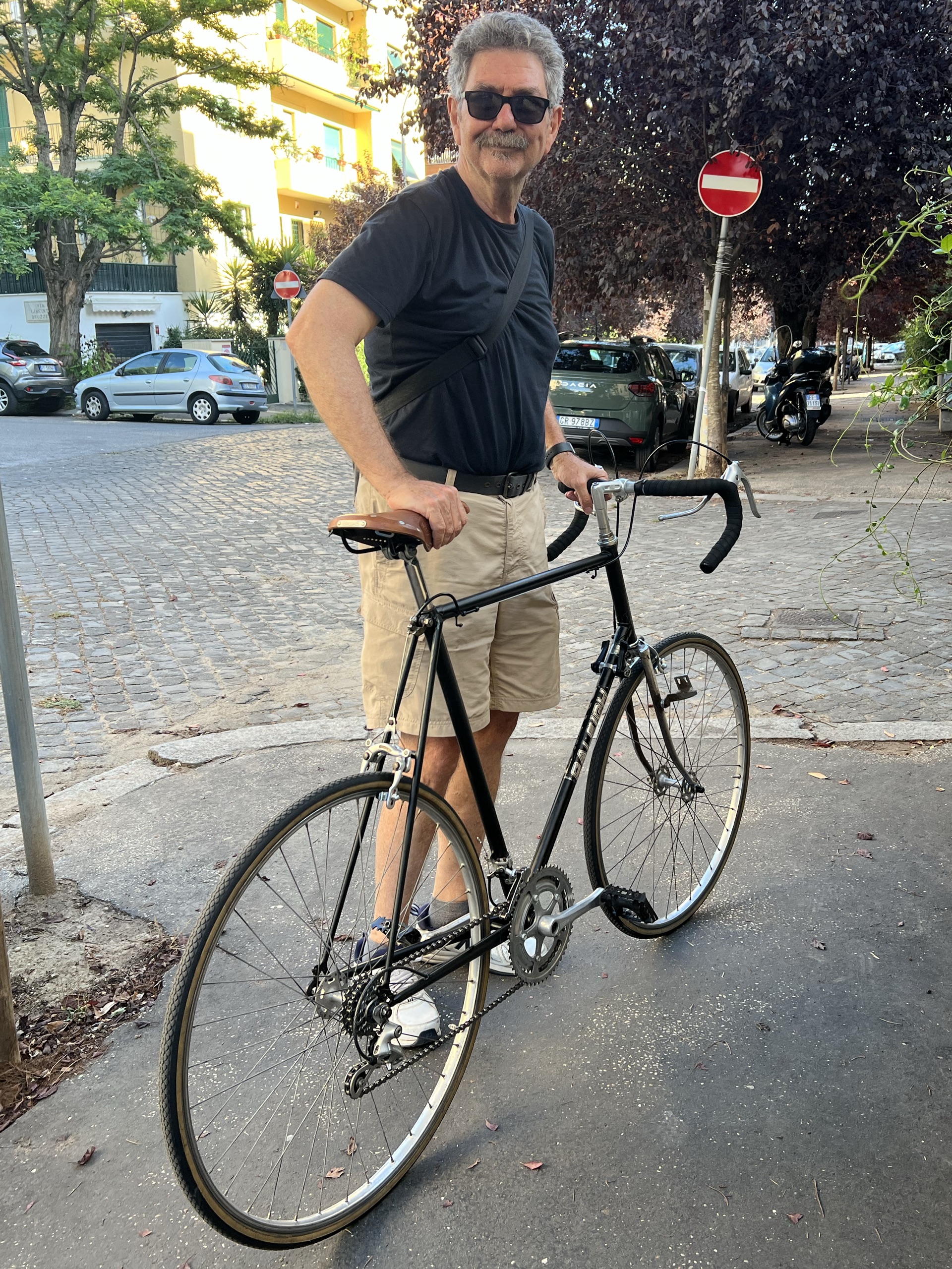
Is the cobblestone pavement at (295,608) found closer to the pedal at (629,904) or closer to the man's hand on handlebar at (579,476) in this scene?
the man's hand on handlebar at (579,476)

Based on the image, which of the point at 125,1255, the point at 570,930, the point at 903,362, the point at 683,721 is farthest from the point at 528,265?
the point at 125,1255

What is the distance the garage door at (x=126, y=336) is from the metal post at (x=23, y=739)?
111ft

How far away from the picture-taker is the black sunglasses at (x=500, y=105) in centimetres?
248

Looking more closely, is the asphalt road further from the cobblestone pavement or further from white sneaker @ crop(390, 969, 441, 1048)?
white sneaker @ crop(390, 969, 441, 1048)

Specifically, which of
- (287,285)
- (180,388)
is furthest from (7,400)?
(287,285)

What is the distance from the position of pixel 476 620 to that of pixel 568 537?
58 cm

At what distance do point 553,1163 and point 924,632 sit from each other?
14.8 feet

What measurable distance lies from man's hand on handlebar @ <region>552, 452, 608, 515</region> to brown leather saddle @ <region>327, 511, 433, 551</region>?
782mm

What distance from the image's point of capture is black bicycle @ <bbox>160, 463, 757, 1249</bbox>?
2057mm

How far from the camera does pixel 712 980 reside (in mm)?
2967

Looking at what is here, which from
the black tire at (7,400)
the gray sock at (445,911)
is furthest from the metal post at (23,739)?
the black tire at (7,400)

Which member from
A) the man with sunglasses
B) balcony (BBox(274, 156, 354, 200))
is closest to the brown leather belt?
the man with sunglasses

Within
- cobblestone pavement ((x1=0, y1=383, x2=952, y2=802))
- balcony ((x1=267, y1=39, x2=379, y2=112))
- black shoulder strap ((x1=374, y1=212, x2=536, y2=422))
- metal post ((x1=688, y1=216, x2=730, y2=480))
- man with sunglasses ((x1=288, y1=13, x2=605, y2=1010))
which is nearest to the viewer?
man with sunglasses ((x1=288, y1=13, x2=605, y2=1010))

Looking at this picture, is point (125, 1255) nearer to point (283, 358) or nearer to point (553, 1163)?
point (553, 1163)
